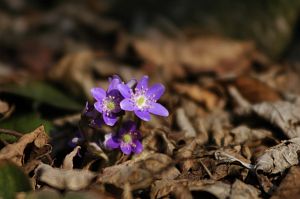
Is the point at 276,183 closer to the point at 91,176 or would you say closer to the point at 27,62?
the point at 91,176

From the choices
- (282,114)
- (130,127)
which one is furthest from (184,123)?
(130,127)

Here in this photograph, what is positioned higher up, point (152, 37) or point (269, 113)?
point (269, 113)

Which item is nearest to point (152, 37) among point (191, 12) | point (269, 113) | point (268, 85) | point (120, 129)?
point (191, 12)

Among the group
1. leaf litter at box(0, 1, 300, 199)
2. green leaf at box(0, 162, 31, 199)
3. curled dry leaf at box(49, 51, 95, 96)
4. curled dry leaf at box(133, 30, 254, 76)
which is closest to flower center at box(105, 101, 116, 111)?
leaf litter at box(0, 1, 300, 199)

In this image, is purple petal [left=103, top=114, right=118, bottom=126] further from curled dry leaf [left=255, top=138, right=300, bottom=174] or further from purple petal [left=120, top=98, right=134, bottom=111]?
curled dry leaf [left=255, top=138, right=300, bottom=174]

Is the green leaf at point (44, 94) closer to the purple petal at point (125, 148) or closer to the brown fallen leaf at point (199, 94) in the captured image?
the brown fallen leaf at point (199, 94)

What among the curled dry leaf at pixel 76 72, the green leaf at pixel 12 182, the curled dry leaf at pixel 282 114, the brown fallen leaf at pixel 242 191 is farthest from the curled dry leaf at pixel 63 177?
the curled dry leaf at pixel 76 72
